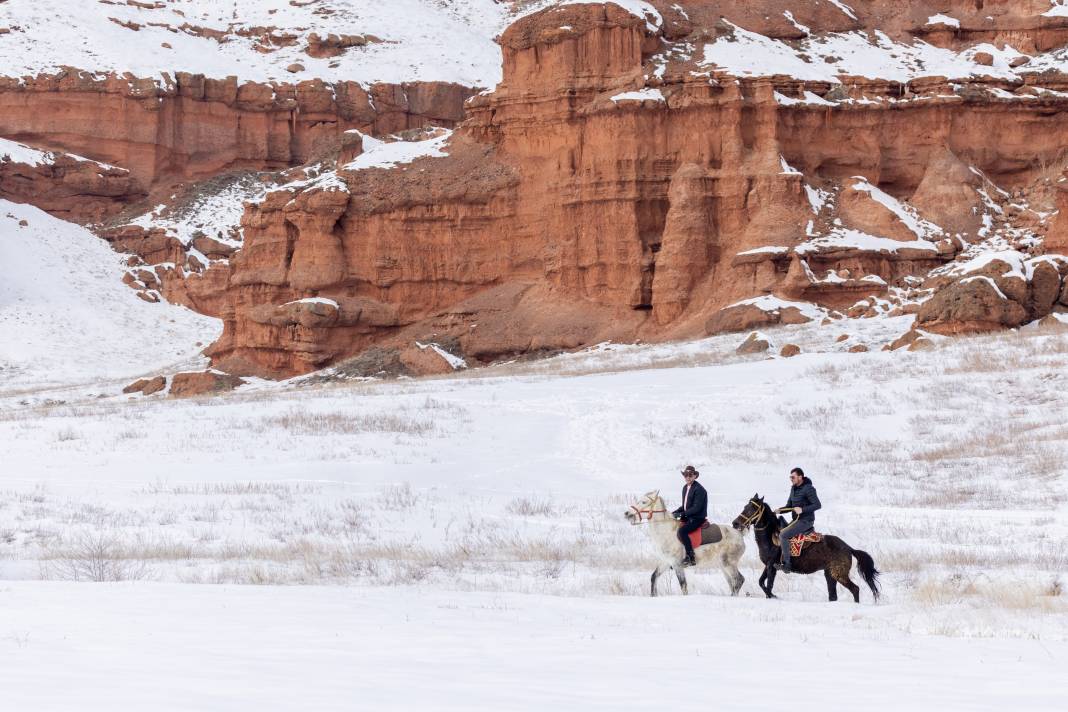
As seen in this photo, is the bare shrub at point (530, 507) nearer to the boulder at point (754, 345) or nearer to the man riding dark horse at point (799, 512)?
the man riding dark horse at point (799, 512)

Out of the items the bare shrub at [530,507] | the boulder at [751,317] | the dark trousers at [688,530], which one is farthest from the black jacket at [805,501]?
the boulder at [751,317]

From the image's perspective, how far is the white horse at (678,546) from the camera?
13.0 metres

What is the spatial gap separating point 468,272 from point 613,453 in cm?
3282

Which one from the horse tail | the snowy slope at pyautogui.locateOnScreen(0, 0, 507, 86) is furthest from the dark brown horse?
the snowy slope at pyautogui.locateOnScreen(0, 0, 507, 86)

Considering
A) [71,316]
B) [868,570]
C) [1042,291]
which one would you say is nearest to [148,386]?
[71,316]

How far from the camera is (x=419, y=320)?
57781 mm

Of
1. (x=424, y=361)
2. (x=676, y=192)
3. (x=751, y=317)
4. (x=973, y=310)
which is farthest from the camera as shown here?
(x=424, y=361)

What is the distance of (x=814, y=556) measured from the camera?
41.2 ft

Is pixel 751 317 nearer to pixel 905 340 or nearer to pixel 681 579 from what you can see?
pixel 905 340

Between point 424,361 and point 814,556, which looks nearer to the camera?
point 814,556

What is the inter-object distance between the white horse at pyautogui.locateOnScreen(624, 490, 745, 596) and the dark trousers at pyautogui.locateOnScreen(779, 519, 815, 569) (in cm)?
50

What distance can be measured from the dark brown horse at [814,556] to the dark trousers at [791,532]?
0.08 meters

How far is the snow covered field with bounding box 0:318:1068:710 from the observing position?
24.8 feet

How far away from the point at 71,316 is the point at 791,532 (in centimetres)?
6836
